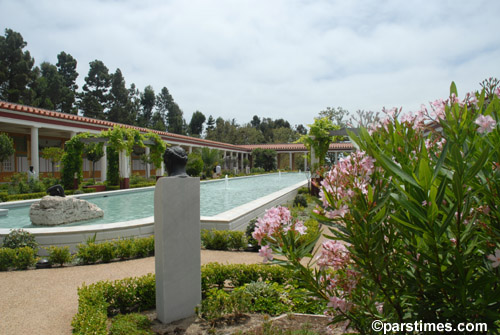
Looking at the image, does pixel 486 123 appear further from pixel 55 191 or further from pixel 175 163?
pixel 55 191

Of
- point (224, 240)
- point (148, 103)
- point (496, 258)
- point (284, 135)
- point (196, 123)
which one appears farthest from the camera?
point (284, 135)

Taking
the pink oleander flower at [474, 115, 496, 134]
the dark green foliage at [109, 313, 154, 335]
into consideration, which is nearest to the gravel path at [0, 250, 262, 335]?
the dark green foliage at [109, 313, 154, 335]

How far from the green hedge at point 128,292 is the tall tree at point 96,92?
140 ft

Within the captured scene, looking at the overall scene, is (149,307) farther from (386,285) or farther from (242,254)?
(386,285)

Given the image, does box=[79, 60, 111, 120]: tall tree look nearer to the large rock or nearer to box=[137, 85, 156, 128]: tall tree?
box=[137, 85, 156, 128]: tall tree

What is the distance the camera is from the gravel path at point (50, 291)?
3.05 metres

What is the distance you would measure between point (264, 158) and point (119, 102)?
2216 centimetres

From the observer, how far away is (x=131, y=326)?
2748 millimetres

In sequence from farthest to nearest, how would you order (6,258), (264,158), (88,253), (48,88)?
(264,158)
(48,88)
(88,253)
(6,258)

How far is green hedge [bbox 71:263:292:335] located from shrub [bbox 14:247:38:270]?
188 centimetres

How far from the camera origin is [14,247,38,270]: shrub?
15.6ft

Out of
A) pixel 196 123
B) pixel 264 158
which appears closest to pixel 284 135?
pixel 196 123

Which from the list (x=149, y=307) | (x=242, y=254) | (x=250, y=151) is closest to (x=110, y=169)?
(x=242, y=254)

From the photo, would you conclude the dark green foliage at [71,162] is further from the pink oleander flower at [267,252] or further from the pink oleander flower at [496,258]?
the pink oleander flower at [496,258]
